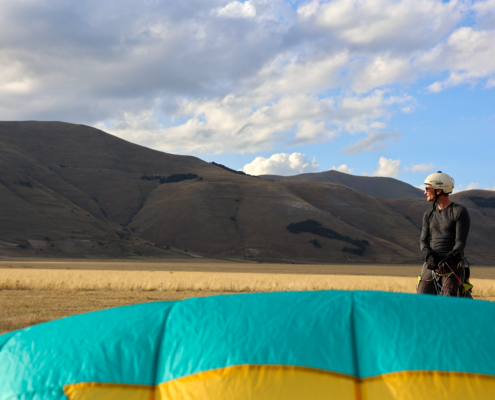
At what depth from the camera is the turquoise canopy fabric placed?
2344 millimetres

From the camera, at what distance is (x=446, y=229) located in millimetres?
5375

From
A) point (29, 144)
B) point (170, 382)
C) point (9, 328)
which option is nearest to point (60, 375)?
point (170, 382)

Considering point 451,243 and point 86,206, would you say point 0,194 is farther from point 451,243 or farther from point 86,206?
point 451,243

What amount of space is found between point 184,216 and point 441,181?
447 ft

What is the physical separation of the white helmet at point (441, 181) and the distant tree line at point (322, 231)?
418 feet

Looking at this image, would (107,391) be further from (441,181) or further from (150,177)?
(150,177)

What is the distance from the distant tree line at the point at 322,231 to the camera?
431 feet

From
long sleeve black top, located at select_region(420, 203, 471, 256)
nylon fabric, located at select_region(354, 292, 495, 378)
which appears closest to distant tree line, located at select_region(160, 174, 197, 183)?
long sleeve black top, located at select_region(420, 203, 471, 256)

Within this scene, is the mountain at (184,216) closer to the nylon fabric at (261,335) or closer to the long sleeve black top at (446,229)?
the long sleeve black top at (446,229)

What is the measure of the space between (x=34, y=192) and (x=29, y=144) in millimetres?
72688

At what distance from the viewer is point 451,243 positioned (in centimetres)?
537

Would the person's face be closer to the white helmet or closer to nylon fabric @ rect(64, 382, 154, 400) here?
the white helmet

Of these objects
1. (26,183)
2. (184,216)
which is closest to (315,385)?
(184,216)

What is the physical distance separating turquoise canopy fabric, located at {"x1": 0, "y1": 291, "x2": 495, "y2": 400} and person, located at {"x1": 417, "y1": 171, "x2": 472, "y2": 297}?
9.14 feet
